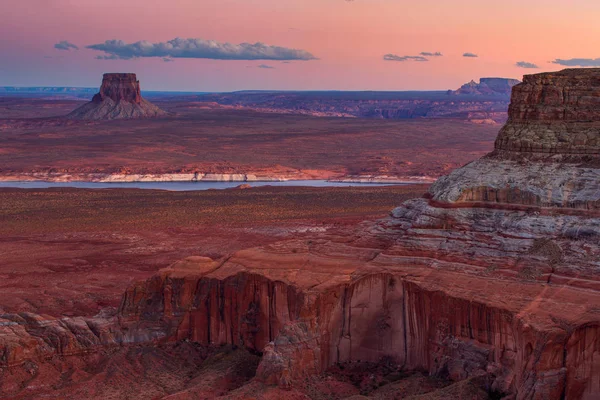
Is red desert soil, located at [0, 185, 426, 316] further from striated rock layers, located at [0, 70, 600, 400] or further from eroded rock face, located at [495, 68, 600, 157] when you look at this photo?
eroded rock face, located at [495, 68, 600, 157]

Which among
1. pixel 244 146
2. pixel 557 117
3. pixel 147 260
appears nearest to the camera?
pixel 557 117

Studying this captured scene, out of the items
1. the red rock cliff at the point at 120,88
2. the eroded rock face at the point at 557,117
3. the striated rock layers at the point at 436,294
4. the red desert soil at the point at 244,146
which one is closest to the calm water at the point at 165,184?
the red desert soil at the point at 244,146

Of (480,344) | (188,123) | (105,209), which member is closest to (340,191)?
(105,209)

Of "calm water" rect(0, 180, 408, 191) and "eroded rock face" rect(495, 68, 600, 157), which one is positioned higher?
"eroded rock face" rect(495, 68, 600, 157)

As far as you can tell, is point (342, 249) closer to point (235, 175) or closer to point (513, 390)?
point (513, 390)

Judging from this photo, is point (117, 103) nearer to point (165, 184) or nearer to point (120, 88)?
point (120, 88)

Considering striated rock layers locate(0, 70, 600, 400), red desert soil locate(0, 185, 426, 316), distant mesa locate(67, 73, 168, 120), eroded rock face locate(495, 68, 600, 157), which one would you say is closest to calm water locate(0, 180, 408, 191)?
red desert soil locate(0, 185, 426, 316)

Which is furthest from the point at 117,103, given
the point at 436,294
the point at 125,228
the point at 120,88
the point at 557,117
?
the point at 436,294

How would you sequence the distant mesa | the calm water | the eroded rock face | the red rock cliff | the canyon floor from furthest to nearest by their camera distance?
1. the red rock cliff
2. the distant mesa
3. the calm water
4. the eroded rock face
5. the canyon floor
